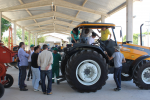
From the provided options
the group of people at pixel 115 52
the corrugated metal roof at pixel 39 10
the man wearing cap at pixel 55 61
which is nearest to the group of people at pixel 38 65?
the man wearing cap at pixel 55 61

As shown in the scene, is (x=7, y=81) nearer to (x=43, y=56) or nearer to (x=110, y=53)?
(x=43, y=56)

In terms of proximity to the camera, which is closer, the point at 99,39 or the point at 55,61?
the point at 99,39

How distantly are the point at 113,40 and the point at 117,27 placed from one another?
0.50 meters

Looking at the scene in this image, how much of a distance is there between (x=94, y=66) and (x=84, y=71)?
39cm

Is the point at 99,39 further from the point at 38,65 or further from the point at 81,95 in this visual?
the point at 38,65

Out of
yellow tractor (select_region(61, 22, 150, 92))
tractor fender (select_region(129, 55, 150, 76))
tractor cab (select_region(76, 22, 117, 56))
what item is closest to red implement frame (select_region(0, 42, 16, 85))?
yellow tractor (select_region(61, 22, 150, 92))

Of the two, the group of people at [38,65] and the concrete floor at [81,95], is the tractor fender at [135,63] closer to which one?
the concrete floor at [81,95]

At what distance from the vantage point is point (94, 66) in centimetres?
510

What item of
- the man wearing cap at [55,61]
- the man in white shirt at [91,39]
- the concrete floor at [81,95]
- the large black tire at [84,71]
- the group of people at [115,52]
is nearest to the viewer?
the concrete floor at [81,95]

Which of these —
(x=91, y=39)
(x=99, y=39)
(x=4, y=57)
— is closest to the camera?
(x=4, y=57)

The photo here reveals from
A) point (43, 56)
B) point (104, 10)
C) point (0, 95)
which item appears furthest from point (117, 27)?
point (104, 10)

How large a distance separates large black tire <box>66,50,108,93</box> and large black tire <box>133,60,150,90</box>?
1.24m

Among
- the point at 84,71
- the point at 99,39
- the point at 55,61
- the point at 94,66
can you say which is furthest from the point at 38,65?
the point at 99,39

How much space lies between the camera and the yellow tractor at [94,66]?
4910 mm
